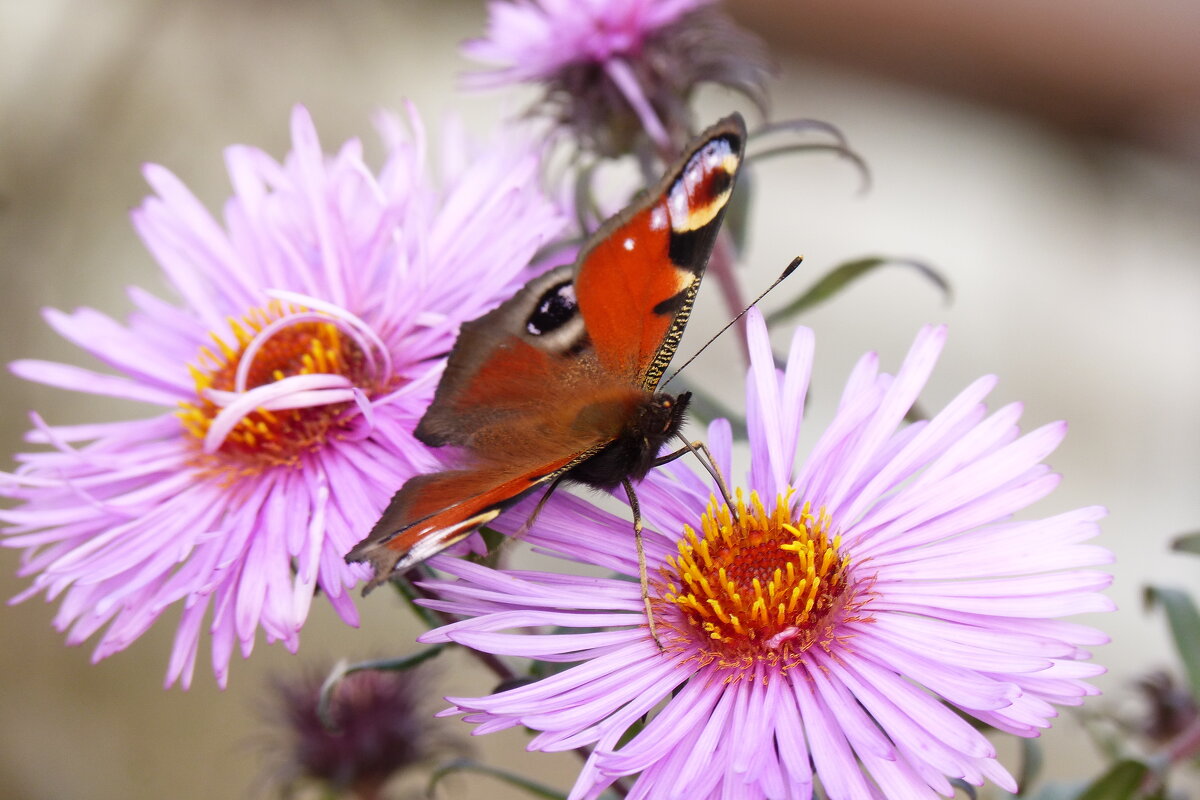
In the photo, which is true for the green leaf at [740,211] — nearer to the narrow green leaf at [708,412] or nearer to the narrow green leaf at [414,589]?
the narrow green leaf at [708,412]

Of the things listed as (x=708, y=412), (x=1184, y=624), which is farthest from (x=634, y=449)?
(x=1184, y=624)

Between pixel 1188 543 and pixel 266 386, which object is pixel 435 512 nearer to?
pixel 266 386

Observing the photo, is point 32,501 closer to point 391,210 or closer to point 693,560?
point 391,210

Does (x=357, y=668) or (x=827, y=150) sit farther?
(x=827, y=150)

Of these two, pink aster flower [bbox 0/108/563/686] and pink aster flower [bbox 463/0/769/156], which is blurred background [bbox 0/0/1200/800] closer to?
pink aster flower [bbox 463/0/769/156]

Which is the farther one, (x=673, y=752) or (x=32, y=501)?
(x=32, y=501)

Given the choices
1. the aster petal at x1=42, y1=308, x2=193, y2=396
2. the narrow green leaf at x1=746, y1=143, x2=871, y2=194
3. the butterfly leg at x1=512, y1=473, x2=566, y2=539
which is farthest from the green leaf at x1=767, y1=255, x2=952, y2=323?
the aster petal at x1=42, y1=308, x2=193, y2=396

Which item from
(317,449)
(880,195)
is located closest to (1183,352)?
(880,195)
